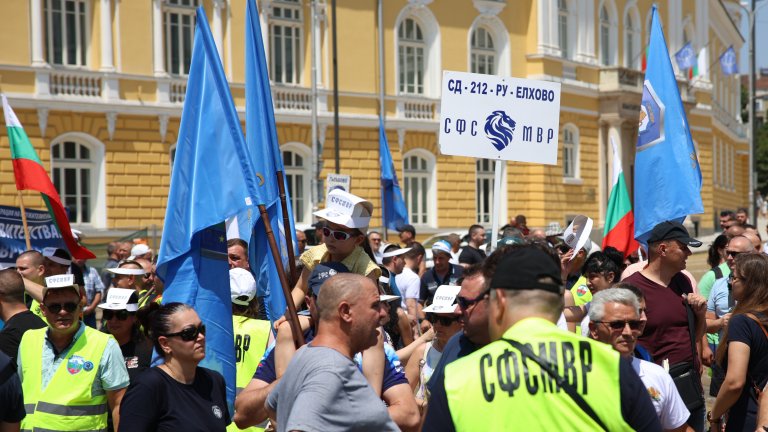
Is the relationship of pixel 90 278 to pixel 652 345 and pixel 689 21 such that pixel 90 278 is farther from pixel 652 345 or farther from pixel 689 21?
pixel 689 21

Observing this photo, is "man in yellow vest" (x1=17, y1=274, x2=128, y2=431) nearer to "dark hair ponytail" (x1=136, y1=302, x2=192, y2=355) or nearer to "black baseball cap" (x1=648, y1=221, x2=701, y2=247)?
"dark hair ponytail" (x1=136, y1=302, x2=192, y2=355)

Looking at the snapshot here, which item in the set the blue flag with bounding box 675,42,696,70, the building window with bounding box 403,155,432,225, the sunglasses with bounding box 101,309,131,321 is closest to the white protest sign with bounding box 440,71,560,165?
the sunglasses with bounding box 101,309,131,321

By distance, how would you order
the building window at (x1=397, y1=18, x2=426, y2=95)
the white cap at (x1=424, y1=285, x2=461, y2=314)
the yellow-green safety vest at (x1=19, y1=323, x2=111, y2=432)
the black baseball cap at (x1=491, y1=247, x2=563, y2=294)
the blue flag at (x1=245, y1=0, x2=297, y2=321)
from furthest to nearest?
the building window at (x1=397, y1=18, x2=426, y2=95), the blue flag at (x1=245, y1=0, x2=297, y2=321), the yellow-green safety vest at (x1=19, y1=323, x2=111, y2=432), the white cap at (x1=424, y1=285, x2=461, y2=314), the black baseball cap at (x1=491, y1=247, x2=563, y2=294)

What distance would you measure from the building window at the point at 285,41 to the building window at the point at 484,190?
7454 millimetres

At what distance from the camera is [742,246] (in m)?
8.94

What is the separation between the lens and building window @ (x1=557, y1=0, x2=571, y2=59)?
128ft

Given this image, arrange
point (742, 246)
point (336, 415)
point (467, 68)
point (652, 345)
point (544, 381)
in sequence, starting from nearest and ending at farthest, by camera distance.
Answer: point (544, 381) < point (336, 415) < point (652, 345) < point (742, 246) < point (467, 68)

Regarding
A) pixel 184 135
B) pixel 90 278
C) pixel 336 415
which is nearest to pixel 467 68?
pixel 90 278

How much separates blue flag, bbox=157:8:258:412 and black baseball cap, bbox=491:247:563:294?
3.21 metres

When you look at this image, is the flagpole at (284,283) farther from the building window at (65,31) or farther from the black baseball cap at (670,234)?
the building window at (65,31)

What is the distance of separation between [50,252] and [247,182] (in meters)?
3.29

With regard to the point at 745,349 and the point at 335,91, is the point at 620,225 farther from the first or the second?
the point at 335,91

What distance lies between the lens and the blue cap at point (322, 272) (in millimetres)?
5582

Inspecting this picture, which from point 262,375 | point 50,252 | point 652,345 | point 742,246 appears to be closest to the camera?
point 262,375
